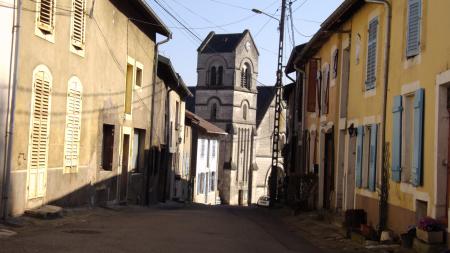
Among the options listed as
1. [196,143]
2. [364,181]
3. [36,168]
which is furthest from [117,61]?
[196,143]

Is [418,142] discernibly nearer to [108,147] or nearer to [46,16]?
[46,16]

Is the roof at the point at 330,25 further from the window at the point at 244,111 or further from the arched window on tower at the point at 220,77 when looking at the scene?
the arched window on tower at the point at 220,77

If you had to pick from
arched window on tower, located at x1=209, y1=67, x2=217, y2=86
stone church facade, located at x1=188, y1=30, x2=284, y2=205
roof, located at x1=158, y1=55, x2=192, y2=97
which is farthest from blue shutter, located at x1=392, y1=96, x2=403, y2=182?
arched window on tower, located at x1=209, y1=67, x2=217, y2=86

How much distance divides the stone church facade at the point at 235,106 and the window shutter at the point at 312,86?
4408 centimetres

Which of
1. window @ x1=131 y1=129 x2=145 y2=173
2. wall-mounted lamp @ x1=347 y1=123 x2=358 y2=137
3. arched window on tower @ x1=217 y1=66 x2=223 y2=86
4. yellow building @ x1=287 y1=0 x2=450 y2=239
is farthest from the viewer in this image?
arched window on tower @ x1=217 y1=66 x2=223 y2=86

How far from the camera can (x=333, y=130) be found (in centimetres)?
1834

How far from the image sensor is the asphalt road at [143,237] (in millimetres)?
9711

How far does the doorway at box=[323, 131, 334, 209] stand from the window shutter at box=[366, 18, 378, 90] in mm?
4171

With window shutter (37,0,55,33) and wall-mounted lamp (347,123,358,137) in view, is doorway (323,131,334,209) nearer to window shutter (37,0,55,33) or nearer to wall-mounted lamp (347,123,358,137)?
wall-mounted lamp (347,123,358,137)

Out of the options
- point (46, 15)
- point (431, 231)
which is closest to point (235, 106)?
point (46, 15)

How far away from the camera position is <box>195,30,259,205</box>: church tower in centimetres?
6844

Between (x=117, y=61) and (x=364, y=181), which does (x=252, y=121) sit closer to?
(x=117, y=61)

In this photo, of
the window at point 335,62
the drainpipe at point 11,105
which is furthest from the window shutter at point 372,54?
the drainpipe at point 11,105

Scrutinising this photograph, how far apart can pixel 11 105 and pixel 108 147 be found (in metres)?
7.75
